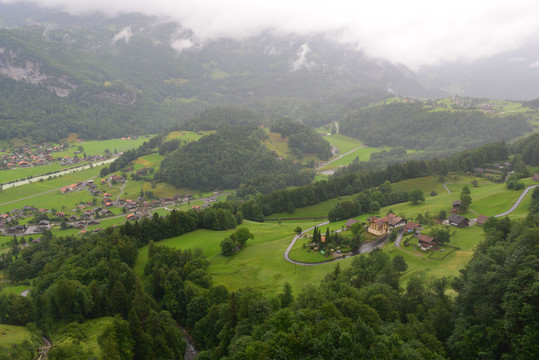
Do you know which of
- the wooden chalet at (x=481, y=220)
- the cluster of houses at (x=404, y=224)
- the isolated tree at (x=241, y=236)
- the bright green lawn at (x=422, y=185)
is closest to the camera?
the wooden chalet at (x=481, y=220)

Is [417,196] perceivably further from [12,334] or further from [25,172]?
[25,172]

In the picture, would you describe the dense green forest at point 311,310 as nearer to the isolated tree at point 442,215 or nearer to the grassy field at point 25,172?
the isolated tree at point 442,215

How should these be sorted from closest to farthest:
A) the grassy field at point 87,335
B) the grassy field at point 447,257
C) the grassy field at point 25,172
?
1. the grassy field at point 87,335
2. the grassy field at point 447,257
3. the grassy field at point 25,172

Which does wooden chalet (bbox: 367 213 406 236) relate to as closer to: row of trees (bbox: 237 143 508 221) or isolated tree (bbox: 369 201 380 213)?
isolated tree (bbox: 369 201 380 213)

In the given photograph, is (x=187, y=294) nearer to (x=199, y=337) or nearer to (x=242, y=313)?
(x=199, y=337)

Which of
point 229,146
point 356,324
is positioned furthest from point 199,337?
point 229,146

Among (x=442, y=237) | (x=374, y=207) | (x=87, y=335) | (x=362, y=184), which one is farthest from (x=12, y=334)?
(x=362, y=184)

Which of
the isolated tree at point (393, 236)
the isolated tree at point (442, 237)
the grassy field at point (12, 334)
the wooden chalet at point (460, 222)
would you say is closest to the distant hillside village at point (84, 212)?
the grassy field at point (12, 334)
